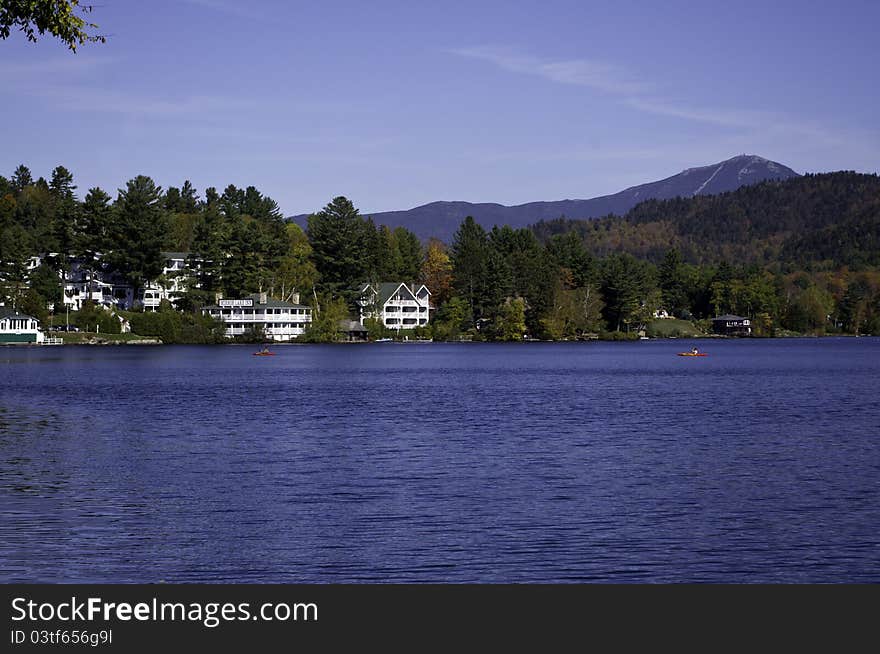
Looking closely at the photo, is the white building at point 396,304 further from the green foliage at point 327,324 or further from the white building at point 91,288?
the white building at point 91,288

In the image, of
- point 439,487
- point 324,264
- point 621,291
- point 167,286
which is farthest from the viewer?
point 621,291

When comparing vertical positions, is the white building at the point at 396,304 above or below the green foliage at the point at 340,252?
below

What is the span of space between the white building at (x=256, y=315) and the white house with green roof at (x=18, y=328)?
70.0ft

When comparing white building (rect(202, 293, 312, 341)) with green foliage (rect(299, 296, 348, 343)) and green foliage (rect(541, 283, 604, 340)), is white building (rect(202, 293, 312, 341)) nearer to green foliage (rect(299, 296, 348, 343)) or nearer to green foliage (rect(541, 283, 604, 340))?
green foliage (rect(299, 296, 348, 343))

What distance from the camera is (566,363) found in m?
98.6

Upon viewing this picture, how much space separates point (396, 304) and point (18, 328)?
52993 millimetres

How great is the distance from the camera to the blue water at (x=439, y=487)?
18141mm

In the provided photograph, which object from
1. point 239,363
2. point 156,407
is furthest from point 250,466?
point 239,363

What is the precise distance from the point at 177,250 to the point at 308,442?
138345 mm

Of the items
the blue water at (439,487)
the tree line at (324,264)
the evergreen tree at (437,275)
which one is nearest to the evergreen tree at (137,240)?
the tree line at (324,264)

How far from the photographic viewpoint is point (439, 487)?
25.7 metres

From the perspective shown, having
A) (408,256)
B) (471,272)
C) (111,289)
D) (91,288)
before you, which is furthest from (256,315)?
(408,256)

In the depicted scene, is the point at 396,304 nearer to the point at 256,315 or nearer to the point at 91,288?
the point at 256,315

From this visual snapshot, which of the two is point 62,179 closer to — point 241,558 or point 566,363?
point 566,363
